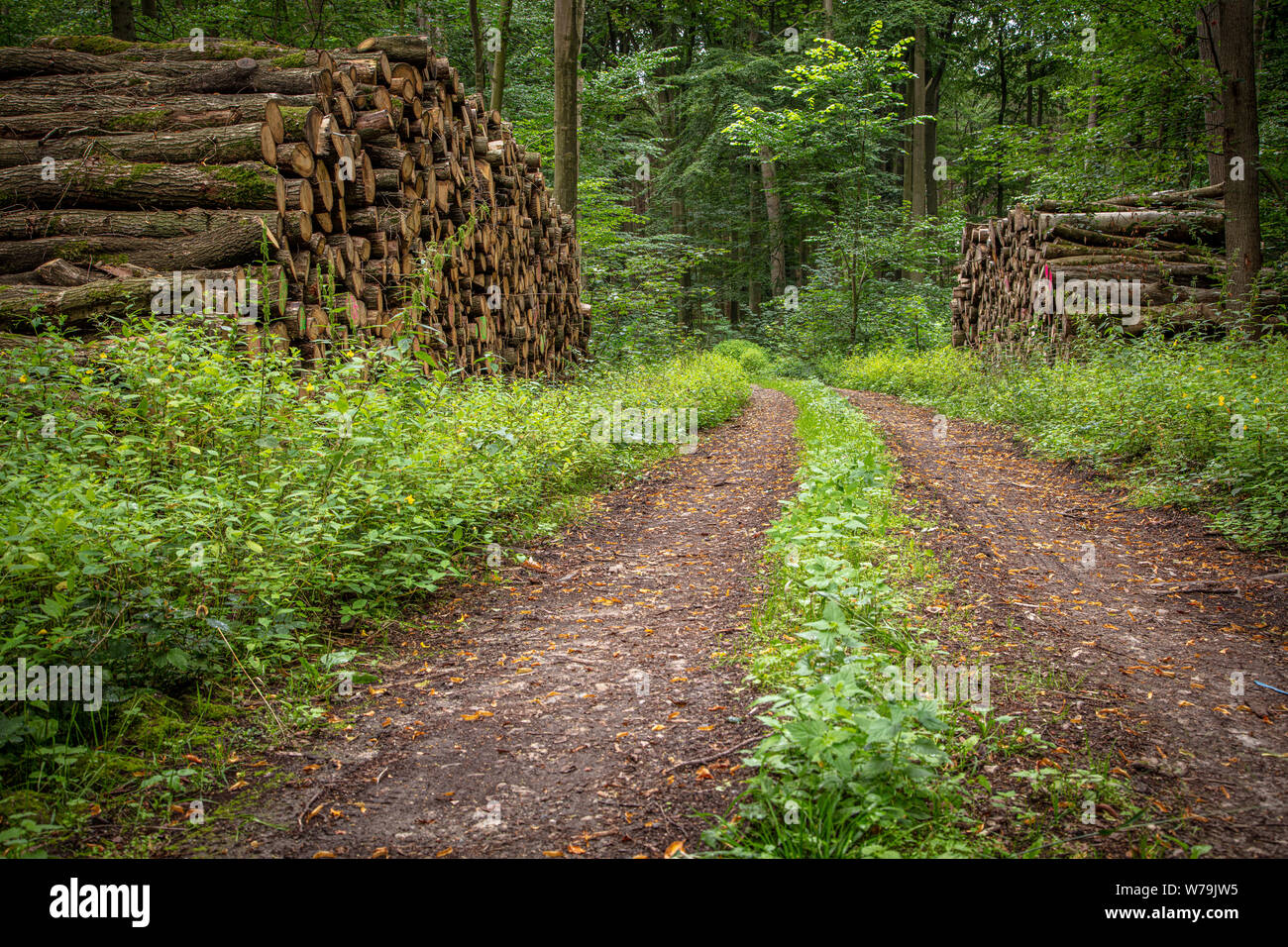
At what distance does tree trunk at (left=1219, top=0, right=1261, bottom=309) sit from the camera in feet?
30.3

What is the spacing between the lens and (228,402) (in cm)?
451

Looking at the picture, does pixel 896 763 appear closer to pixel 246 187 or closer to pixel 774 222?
pixel 246 187

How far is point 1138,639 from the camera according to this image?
13.1 ft

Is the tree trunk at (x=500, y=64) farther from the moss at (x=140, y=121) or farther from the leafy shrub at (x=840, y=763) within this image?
the leafy shrub at (x=840, y=763)

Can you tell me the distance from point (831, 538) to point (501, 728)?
95.3 inches

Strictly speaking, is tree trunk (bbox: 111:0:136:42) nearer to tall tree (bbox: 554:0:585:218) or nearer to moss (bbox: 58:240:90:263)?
tall tree (bbox: 554:0:585:218)

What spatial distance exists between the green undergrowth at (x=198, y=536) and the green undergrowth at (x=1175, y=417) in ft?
18.3


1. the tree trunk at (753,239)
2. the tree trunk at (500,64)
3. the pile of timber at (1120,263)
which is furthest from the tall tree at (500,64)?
the tree trunk at (753,239)

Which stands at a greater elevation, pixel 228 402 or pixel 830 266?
pixel 830 266

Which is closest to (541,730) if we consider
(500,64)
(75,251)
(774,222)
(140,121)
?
(75,251)

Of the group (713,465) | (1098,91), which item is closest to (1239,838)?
(713,465)

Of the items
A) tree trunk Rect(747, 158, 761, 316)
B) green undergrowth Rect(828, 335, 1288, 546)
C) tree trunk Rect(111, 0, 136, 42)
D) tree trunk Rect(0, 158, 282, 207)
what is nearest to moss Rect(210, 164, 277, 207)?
tree trunk Rect(0, 158, 282, 207)

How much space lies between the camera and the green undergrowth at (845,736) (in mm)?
2213

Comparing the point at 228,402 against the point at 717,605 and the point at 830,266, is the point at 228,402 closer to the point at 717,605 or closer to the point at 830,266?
the point at 717,605
